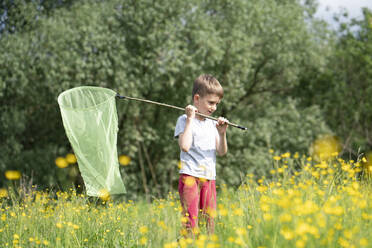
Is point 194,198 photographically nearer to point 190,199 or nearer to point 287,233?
point 190,199

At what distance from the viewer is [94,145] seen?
3994mm

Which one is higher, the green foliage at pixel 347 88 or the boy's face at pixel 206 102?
the green foliage at pixel 347 88

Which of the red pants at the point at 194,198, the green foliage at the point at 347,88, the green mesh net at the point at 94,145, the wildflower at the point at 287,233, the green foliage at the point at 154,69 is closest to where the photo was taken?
the wildflower at the point at 287,233

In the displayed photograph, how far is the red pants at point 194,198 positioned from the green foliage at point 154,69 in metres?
6.30

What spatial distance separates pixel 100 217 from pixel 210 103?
1680 mm

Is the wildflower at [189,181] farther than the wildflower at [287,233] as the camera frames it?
Yes

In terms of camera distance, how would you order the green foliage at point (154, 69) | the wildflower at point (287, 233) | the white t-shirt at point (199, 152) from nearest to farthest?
1. the wildflower at point (287, 233)
2. the white t-shirt at point (199, 152)
3. the green foliage at point (154, 69)

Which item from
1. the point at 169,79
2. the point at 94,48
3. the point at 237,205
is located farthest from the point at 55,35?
the point at 237,205

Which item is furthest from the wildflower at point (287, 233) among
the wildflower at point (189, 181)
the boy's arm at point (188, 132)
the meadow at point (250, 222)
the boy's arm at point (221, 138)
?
the boy's arm at point (221, 138)

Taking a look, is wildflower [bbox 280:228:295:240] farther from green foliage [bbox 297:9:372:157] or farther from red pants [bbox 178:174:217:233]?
green foliage [bbox 297:9:372:157]

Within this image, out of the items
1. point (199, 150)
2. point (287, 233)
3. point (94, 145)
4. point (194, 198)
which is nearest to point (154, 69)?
point (94, 145)

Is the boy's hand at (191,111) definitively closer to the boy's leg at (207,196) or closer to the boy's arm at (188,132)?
the boy's arm at (188,132)

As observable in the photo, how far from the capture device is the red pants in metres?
3.64

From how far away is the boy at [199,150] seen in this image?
3.70 metres
